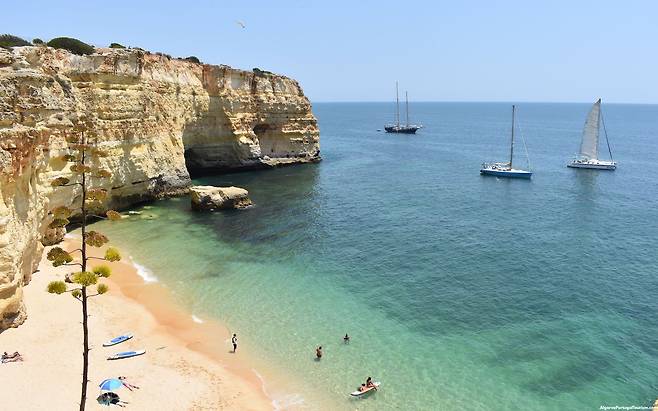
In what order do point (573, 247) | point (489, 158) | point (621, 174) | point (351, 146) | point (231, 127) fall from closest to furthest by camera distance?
point (573, 247) → point (231, 127) → point (621, 174) → point (489, 158) → point (351, 146)

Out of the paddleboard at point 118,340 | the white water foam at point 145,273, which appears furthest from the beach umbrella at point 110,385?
the white water foam at point 145,273

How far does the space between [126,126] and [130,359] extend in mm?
28927

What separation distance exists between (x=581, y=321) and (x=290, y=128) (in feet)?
192

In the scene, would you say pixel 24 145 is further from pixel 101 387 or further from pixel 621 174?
pixel 621 174

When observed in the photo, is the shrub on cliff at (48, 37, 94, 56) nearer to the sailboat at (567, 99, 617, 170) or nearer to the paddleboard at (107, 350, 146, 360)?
the paddleboard at (107, 350, 146, 360)

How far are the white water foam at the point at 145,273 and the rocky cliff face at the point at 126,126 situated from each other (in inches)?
241

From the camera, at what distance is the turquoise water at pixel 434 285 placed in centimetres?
2200

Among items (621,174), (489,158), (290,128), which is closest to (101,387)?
(290,128)

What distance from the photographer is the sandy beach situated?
20.0 metres

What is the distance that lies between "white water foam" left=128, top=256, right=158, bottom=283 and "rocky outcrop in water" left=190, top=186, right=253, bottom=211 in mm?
14169

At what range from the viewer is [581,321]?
Answer: 26953 mm

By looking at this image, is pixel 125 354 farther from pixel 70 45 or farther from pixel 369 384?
pixel 70 45

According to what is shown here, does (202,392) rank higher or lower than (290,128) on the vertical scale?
lower

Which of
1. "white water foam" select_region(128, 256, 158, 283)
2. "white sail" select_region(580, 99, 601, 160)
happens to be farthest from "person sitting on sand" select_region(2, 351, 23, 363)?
"white sail" select_region(580, 99, 601, 160)
